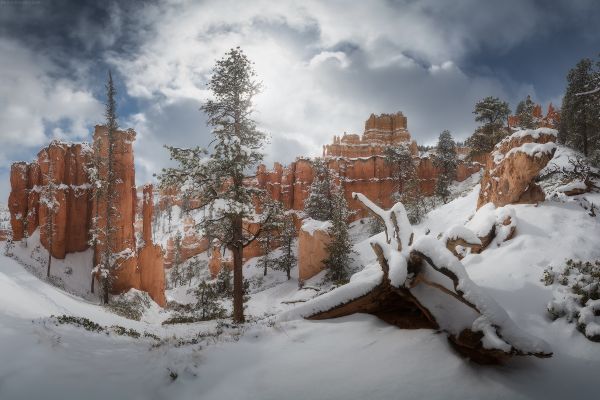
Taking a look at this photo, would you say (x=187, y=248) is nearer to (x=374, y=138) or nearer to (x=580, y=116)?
(x=374, y=138)

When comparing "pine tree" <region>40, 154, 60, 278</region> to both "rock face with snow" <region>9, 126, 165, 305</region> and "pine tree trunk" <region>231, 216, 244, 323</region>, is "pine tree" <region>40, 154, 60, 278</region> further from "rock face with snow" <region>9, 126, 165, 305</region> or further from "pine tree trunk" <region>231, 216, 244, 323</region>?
"pine tree trunk" <region>231, 216, 244, 323</region>

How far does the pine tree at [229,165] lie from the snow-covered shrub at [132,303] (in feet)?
46.3

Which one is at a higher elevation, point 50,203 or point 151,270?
point 50,203

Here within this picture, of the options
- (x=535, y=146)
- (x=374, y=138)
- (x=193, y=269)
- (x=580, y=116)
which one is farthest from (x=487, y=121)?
(x=374, y=138)

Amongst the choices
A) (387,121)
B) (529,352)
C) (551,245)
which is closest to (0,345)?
(529,352)

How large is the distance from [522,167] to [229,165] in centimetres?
1178

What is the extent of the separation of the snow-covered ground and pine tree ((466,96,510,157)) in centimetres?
3020

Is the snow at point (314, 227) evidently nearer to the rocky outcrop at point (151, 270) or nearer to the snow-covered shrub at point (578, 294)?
the rocky outcrop at point (151, 270)

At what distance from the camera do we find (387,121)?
352 ft

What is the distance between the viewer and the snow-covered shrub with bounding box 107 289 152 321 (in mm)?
23234

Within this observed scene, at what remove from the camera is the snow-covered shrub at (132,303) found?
2323cm

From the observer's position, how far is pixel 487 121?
3619cm

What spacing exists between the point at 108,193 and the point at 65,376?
82.8 feet

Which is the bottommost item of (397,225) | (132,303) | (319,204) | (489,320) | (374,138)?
(132,303)
